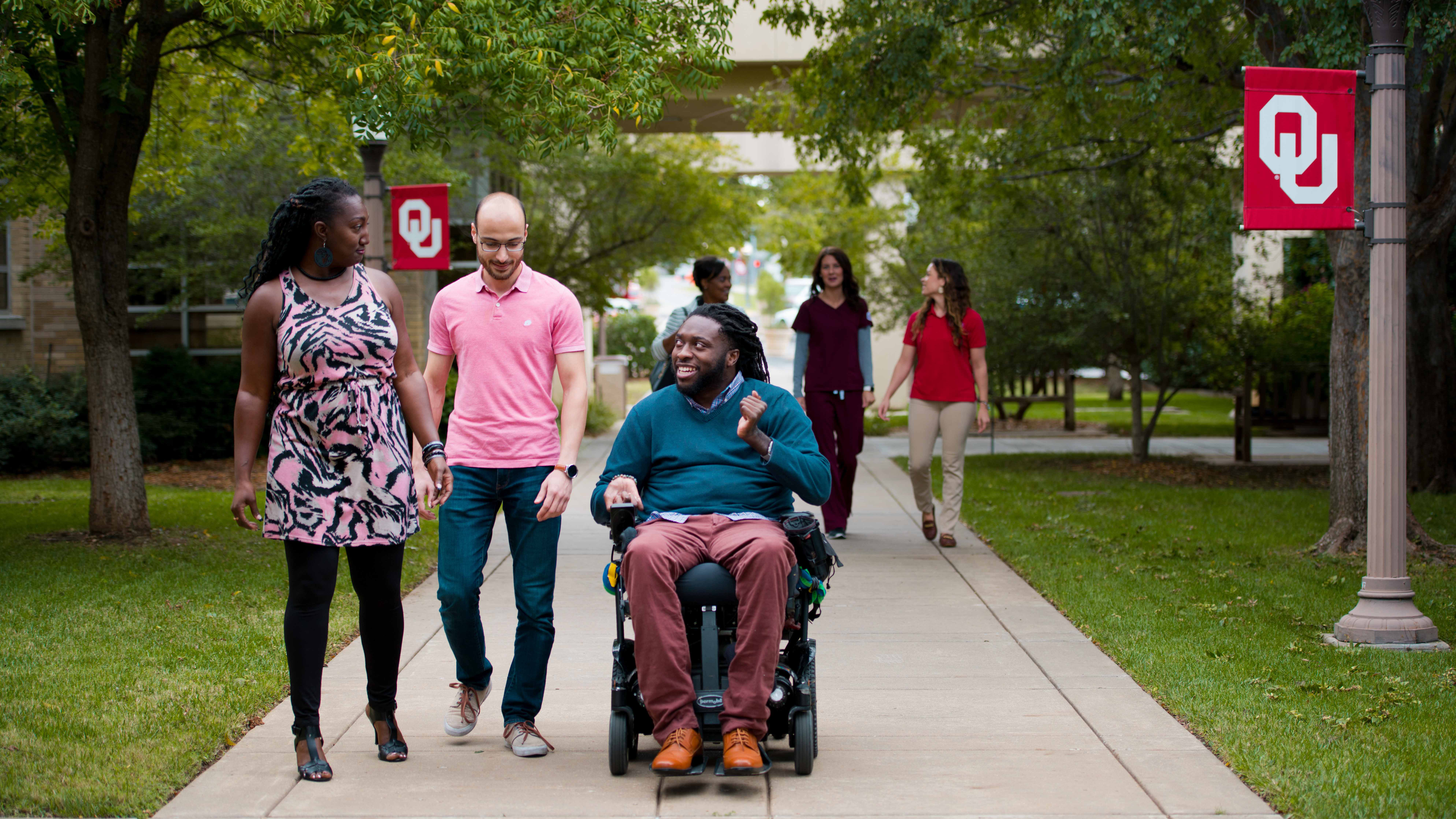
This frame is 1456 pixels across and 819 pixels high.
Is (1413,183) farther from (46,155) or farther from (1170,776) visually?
(46,155)

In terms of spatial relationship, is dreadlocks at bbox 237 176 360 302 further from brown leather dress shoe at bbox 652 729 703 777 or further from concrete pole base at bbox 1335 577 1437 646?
concrete pole base at bbox 1335 577 1437 646

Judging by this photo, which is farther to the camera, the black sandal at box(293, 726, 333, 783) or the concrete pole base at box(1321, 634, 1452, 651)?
the concrete pole base at box(1321, 634, 1452, 651)

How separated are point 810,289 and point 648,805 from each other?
577 cm

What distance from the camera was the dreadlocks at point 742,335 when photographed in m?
4.82

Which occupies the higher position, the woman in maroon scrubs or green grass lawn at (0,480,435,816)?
the woman in maroon scrubs

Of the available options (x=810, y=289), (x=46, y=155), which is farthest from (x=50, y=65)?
(x=810, y=289)

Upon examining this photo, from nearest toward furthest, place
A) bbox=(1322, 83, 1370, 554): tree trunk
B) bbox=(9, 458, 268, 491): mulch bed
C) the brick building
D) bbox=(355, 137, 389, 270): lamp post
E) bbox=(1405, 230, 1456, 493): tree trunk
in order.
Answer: bbox=(1322, 83, 1370, 554): tree trunk
bbox=(355, 137, 389, 270): lamp post
bbox=(1405, 230, 1456, 493): tree trunk
bbox=(9, 458, 268, 491): mulch bed
the brick building

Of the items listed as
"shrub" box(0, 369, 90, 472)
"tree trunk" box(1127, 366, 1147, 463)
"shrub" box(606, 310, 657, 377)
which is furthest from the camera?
"shrub" box(606, 310, 657, 377)

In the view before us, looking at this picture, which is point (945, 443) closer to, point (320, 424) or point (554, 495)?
point (554, 495)

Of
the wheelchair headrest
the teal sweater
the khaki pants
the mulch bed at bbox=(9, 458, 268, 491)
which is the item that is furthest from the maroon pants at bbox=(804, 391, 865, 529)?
the mulch bed at bbox=(9, 458, 268, 491)

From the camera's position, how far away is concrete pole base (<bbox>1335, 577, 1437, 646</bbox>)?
6.34m

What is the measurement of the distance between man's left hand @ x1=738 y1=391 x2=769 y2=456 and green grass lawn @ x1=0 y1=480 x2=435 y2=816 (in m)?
2.10

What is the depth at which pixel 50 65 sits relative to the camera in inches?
369

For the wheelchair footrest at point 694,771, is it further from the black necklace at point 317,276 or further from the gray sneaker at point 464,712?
the black necklace at point 317,276
